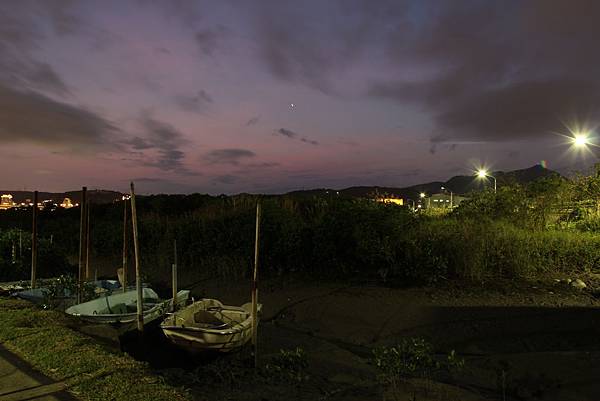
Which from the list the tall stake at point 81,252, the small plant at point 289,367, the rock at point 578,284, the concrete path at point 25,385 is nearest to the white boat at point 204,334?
the small plant at point 289,367

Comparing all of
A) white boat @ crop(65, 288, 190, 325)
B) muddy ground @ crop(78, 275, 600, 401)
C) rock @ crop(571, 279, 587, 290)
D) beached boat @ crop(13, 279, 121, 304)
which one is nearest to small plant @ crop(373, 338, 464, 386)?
muddy ground @ crop(78, 275, 600, 401)

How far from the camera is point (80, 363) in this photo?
527 cm

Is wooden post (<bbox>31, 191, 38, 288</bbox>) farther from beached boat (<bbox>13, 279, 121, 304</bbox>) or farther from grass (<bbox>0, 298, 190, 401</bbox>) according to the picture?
grass (<bbox>0, 298, 190, 401</bbox>)

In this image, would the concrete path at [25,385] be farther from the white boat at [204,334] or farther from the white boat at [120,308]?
the white boat at [120,308]

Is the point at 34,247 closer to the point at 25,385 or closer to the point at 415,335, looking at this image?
the point at 25,385

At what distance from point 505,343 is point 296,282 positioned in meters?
5.29

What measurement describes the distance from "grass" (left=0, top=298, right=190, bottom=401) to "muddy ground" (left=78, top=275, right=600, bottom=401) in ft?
1.63

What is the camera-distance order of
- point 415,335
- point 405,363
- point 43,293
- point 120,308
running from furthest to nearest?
point 43,293, point 120,308, point 415,335, point 405,363

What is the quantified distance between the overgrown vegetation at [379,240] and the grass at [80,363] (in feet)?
20.3

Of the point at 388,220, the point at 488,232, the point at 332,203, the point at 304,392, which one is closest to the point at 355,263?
the point at 388,220

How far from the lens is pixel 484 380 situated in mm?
6207

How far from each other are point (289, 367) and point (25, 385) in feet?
10.2

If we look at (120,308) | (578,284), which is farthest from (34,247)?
(578,284)

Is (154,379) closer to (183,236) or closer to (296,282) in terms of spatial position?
(296,282)
